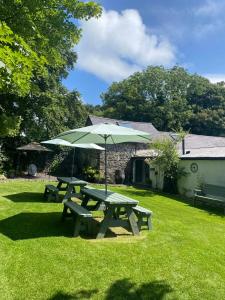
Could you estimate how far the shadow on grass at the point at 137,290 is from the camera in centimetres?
420

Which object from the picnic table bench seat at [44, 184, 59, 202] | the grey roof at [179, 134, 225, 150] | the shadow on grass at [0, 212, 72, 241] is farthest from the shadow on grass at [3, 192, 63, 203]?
the grey roof at [179, 134, 225, 150]

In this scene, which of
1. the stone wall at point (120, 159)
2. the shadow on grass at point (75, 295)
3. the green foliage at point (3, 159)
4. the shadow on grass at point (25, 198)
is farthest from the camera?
the stone wall at point (120, 159)

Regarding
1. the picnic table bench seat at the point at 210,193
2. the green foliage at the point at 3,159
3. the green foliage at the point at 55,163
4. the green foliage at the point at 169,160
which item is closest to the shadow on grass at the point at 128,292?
the picnic table bench seat at the point at 210,193

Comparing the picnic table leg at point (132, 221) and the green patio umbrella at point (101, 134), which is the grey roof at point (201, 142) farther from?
the picnic table leg at point (132, 221)

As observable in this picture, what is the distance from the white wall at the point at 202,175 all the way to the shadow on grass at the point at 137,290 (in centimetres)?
1098

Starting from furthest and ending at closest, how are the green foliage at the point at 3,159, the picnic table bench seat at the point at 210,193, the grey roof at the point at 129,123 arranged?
the grey roof at the point at 129,123 → the green foliage at the point at 3,159 → the picnic table bench seat at the point at 210,193

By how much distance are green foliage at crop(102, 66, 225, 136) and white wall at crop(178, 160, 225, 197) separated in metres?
27.6

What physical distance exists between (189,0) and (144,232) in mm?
9048

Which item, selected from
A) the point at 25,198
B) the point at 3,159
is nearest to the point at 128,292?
the point at 25,198

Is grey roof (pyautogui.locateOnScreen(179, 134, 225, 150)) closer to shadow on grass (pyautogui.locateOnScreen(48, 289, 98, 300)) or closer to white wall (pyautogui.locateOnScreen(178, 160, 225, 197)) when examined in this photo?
white wall (pyautogui.locateOnScreen(178, 160, 225, 197))

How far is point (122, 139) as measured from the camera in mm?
9320

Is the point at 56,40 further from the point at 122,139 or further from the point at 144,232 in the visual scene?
the point at 144,232

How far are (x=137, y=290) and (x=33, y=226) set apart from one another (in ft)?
12.4

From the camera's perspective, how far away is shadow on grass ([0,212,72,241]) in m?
6.63
